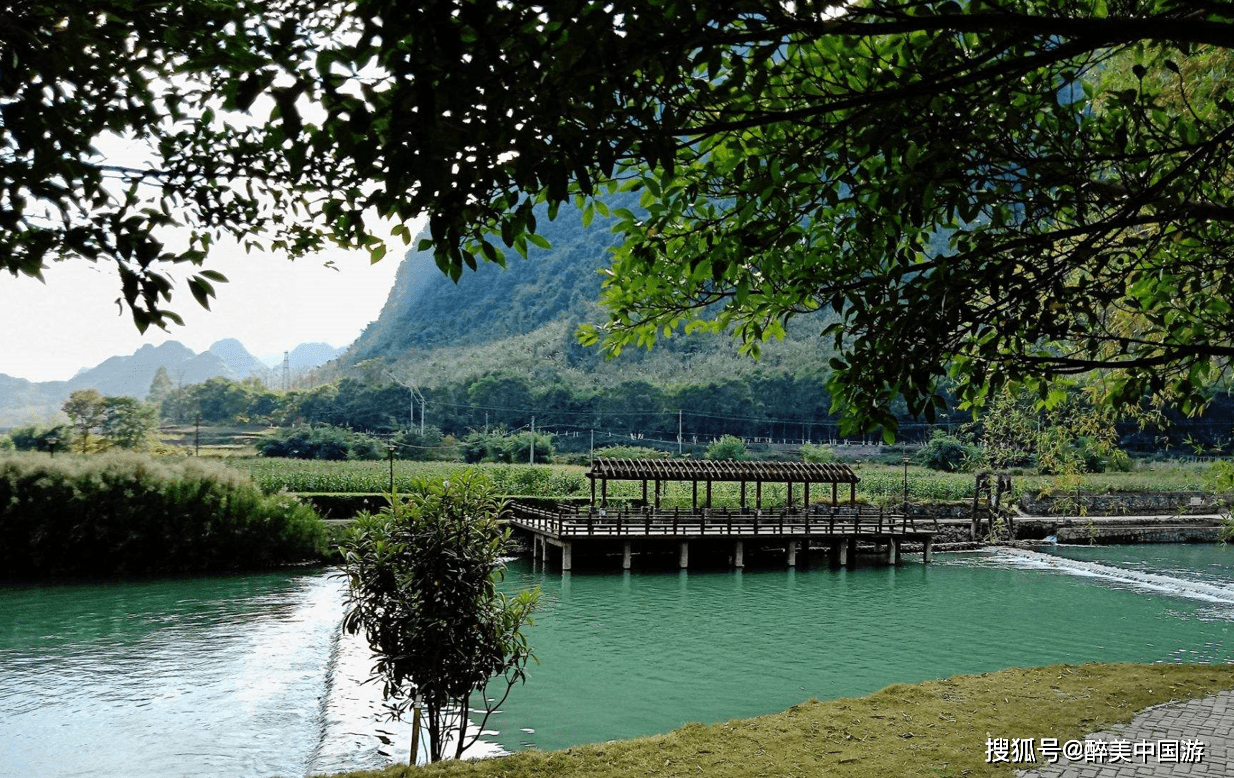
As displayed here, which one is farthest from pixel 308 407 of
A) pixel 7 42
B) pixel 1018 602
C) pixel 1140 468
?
pixel 7 42

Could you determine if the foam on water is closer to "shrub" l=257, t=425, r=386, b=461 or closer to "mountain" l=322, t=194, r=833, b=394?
"shrub" l=257, t=425, r=386, b=461

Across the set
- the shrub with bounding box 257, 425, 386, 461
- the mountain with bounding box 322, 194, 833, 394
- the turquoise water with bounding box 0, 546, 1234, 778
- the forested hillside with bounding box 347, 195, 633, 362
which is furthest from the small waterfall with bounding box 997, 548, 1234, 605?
the forested hillside with bounding box 347, 195, 633, 362

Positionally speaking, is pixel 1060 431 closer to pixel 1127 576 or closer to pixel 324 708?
pixel 324 708

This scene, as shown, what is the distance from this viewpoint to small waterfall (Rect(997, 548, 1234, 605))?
2061 cm

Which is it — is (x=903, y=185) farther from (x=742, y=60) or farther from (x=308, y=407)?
(x=308, y=407)

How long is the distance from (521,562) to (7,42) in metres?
23.6

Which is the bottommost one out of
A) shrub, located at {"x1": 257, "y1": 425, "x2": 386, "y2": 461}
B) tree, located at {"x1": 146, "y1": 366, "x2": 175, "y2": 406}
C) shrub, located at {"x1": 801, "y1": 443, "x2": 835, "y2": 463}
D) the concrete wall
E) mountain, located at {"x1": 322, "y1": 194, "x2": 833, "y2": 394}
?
the concrete wall

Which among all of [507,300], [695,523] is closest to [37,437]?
[695,523]

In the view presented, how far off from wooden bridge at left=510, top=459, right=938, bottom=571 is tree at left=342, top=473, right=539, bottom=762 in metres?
16.6

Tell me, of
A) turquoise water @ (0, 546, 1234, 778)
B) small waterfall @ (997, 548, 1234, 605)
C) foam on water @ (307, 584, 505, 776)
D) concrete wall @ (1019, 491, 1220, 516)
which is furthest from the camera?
concrete wall @ (1019, 491, 1220, 516)

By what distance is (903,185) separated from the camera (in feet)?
9.89

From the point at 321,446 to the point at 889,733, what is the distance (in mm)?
58928

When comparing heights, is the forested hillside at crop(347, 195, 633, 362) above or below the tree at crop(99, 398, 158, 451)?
above

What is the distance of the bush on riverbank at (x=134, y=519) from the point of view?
66.4ft
